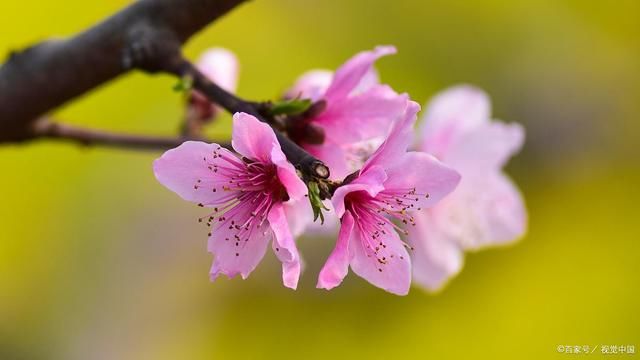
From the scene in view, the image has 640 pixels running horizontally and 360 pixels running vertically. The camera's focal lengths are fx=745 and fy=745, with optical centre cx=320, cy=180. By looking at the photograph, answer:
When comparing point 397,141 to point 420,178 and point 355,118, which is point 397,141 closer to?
point 420,178

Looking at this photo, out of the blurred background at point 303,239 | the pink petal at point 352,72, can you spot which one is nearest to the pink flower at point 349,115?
the pink petal at point 352,72

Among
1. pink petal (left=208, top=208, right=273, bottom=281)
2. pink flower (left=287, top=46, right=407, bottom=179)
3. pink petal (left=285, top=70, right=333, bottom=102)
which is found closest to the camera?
pink petal (left=208, top=208, right=273, bottom=281)

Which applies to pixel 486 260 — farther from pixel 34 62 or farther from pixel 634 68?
pixel 34 62

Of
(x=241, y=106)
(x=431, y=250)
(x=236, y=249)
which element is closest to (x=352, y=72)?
(x=241, y=106)

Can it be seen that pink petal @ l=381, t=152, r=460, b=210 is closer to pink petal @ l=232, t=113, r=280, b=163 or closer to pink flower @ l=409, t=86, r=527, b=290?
pink petal @ l=232, t=113, r=280, b=163

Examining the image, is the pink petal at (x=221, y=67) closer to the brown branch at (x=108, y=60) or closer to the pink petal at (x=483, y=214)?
the brown branch at (x=108, y=60)

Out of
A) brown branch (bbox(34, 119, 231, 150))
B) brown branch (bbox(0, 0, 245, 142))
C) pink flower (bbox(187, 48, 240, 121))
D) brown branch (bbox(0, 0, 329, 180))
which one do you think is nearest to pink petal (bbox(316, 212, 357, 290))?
brown branch (bbox(0, 0, 329, 180))
